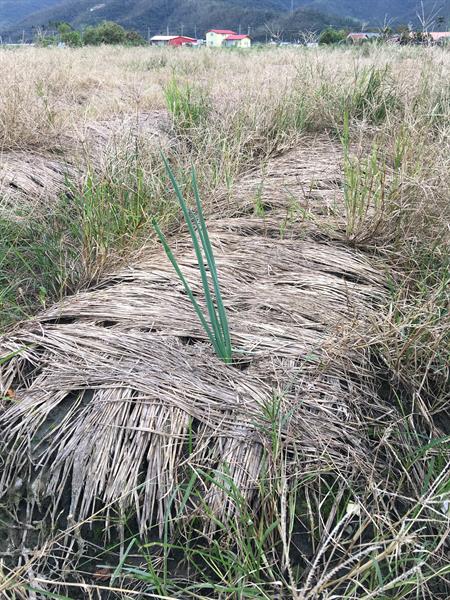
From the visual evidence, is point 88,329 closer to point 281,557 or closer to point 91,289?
point 91,289

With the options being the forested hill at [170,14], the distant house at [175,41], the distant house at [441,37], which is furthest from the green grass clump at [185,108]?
the forested hill at [170,14]

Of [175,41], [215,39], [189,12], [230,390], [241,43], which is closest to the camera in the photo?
[230,390]

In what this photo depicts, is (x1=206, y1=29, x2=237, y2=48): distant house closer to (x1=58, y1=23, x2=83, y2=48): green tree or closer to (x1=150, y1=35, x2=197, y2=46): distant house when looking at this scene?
(x1=150, y1=35, x2=197, y2=46): distant house

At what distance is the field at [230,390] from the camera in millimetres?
1061

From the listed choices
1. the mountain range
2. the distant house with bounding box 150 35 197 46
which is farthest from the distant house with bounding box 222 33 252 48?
the mountain range

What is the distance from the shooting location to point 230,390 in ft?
4.32

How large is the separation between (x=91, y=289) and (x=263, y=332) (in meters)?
0.76

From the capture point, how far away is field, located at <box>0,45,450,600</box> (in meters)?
1.06

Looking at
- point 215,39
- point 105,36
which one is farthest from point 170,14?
point 105,36

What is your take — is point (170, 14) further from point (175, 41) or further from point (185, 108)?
point (185, 108)

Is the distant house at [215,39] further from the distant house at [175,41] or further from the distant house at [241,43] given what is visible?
the distant house at [175,41]

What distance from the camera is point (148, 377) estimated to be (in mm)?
1354

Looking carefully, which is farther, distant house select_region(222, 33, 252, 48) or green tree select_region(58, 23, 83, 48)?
distant house select_region(222, 33, 252, 48)

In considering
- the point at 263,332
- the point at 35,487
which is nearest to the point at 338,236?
the point at 263,332
